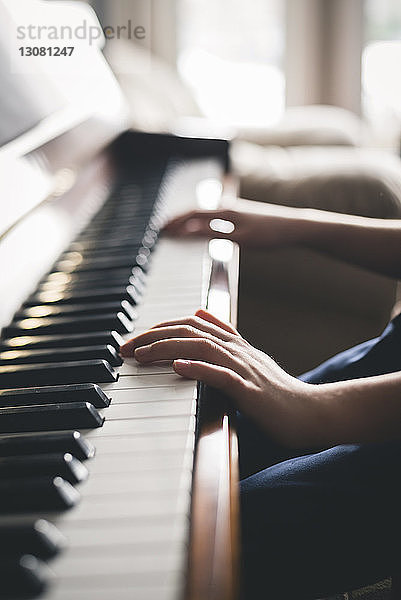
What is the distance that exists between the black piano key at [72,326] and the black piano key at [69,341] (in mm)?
24

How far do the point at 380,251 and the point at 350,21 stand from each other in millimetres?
4497

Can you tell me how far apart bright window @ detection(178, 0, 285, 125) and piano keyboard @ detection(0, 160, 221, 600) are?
466 cm

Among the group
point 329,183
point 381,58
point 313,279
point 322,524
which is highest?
point 381,58

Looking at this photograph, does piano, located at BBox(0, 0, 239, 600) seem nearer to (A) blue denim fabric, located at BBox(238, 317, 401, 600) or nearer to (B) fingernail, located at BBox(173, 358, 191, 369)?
(B) fingernail, located at BBox(173, 358, 191, 369)

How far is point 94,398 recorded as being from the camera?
2.21 feet

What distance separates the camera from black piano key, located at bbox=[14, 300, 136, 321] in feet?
2.99

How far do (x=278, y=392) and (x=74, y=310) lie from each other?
13.6 inches

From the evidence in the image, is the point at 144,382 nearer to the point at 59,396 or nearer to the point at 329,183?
the point at 59,396

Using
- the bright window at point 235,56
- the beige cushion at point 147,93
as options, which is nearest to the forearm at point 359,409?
the beige cushion at point 147,93

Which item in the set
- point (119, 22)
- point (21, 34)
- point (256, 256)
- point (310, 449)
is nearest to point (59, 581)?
point (310, 449)

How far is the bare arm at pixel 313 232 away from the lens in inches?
48.1

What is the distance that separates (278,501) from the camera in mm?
783

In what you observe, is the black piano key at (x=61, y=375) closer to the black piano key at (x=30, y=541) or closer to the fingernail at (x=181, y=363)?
the fingernail at (x=181, y=363)

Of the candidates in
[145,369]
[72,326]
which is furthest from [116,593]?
[72,326]
